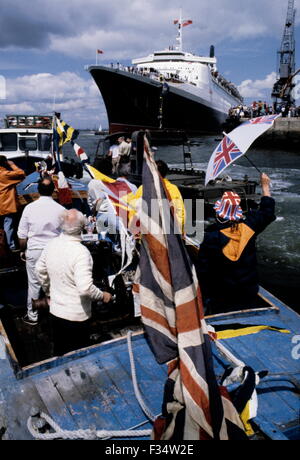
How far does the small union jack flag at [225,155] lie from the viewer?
4321 mm

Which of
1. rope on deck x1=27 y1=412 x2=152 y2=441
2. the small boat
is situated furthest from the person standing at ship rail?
rope on deck x1=27 y1=412 x2=152 y2=441

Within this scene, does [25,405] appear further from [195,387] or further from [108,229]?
[108,229]

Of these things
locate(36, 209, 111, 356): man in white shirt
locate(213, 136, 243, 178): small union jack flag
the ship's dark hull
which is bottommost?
locate(36, 209, 111, 356): man in white shirt

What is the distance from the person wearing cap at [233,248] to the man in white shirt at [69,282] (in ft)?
4.23

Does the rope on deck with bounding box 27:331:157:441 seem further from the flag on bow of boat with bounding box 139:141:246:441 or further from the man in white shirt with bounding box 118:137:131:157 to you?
the man in white shirt with bounding box 118:137:131:157

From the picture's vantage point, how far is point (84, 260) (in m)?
3.17

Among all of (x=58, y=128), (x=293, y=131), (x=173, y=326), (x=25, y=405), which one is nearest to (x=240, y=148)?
(x=173, y=326)

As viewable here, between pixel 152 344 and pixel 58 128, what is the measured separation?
7.44 metres

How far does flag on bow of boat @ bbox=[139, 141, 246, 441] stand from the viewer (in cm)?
201

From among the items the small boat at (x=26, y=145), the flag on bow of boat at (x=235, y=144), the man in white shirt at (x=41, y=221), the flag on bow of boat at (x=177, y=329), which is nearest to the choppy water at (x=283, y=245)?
the flag on bow of boat at (x=235, y=144)

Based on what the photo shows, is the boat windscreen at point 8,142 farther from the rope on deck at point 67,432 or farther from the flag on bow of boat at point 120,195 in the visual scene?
the rope on deck at point 67,432

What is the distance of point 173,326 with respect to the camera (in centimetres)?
209

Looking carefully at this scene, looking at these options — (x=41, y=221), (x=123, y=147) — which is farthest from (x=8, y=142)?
(x=41, y=221)

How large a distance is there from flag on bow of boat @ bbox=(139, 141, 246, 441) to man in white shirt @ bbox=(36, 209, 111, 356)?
1.15 metres
